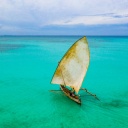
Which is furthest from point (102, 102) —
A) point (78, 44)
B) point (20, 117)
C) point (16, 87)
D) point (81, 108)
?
point (16, 87)

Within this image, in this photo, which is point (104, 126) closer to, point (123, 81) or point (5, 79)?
point (123, 81)

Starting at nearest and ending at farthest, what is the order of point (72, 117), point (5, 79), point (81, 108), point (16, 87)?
1. point (72, 117)
2. point (81, 108)
3. point (16, 87)
4. point (5, 79)

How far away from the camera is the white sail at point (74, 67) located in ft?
47.0

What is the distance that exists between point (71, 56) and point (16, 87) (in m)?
5.84

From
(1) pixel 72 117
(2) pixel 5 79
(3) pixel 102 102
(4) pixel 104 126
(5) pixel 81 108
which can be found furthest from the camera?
(2) pixel 5 79

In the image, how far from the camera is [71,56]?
1439cm

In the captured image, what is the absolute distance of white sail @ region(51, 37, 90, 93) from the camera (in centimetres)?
1433

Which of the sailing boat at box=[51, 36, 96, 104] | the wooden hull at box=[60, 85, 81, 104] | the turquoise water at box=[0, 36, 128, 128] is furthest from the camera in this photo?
the sailing boat at box=[51, 36, 96, 104]

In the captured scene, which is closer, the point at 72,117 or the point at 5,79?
the point at 72,117

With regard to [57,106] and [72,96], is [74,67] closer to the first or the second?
[72,96]

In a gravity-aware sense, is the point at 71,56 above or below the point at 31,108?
above

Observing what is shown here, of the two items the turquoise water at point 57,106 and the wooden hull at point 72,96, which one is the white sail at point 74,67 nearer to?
the wooden hull at point 72,96

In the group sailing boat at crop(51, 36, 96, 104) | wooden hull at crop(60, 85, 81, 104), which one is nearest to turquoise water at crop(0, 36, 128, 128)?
wooden hull at crop(60, 85, 81, 104)

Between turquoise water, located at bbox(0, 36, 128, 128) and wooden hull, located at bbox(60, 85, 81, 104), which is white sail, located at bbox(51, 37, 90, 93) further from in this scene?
turquoise water, located at bbox(0, 36, 128, 128)
